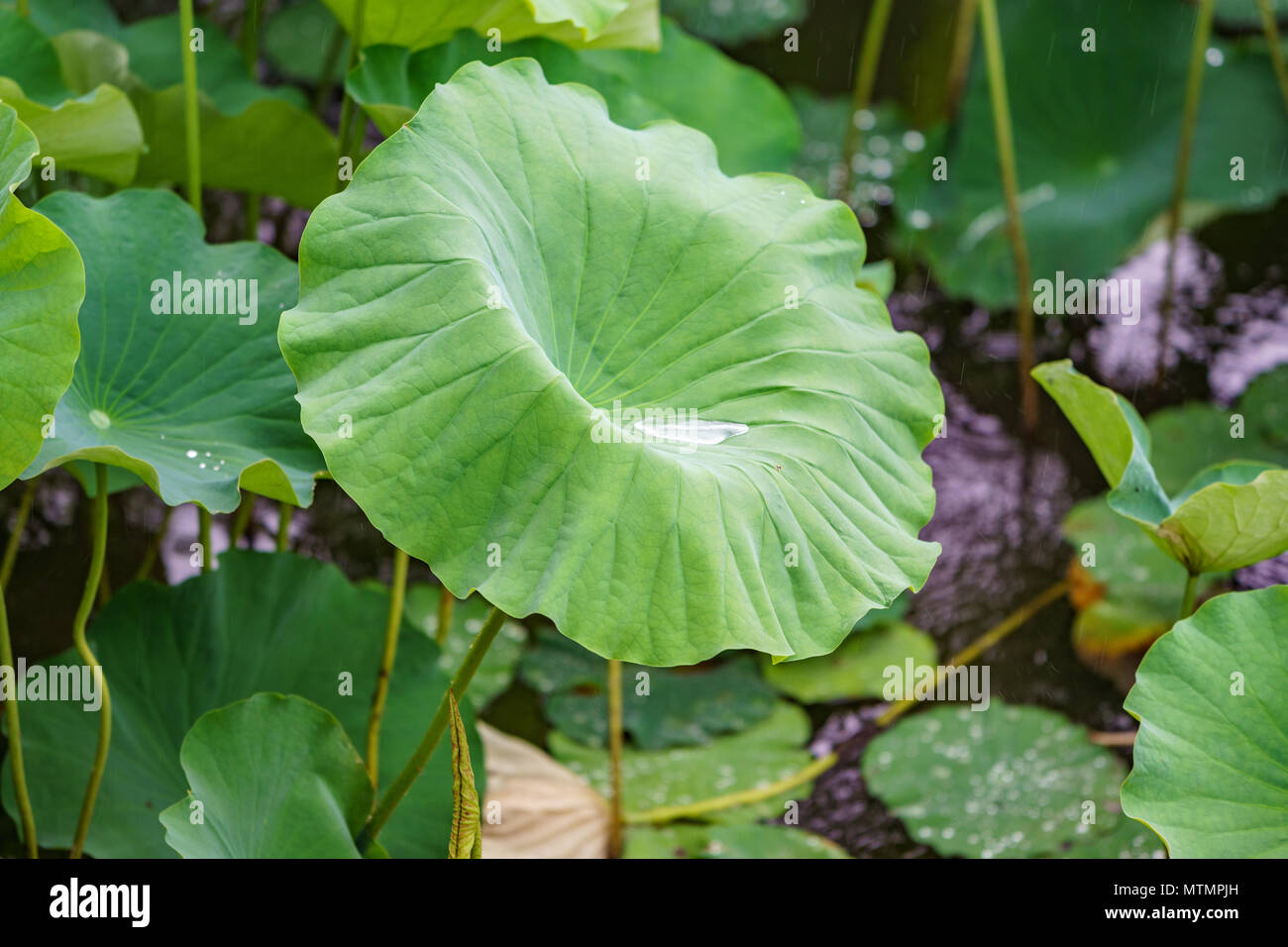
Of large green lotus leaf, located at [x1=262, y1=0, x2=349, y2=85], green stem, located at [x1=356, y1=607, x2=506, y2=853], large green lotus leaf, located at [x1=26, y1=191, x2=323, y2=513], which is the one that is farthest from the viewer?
large green lotus leaf, located at [x1=262, y1=0, x2=349, y2=85]

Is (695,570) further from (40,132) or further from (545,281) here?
(40,132)

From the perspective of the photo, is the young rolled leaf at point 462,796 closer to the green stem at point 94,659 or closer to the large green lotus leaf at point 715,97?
the green stem at point 94,659

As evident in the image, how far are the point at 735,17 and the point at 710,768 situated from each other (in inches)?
87.4

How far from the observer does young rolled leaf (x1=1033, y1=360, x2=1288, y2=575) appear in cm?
127

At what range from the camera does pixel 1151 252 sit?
9.37 feet

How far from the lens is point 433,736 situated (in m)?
1.28

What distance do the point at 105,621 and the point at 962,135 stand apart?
7.57 feet

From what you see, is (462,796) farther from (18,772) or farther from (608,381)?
(18,772)

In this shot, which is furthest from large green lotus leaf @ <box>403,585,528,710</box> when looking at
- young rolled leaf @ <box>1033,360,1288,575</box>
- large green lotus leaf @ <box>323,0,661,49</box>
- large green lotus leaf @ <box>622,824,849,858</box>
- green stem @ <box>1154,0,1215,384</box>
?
green stem @ <box>1154,0,1215,384</box>

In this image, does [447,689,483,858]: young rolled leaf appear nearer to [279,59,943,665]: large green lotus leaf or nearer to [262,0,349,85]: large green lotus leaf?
[279,59,943,665]: large green lotus leaf

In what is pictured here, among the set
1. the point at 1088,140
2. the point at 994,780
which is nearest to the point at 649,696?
the point at 994,780

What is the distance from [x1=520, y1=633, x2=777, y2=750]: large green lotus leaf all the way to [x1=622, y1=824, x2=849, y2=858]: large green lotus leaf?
0.62ft

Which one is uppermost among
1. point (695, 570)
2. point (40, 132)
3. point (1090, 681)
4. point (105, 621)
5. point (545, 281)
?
point (40, 132)

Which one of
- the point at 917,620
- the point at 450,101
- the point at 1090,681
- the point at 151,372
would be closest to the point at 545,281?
the point at 450,101
